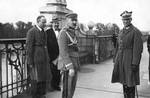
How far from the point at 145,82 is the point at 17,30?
319 inches

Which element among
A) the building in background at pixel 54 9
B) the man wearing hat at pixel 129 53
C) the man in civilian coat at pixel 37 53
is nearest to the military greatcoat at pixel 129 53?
the man wearing hat at pixel 129 53

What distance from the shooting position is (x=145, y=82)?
7883 mm

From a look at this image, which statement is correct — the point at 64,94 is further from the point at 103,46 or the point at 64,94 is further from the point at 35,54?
the point at 103,46

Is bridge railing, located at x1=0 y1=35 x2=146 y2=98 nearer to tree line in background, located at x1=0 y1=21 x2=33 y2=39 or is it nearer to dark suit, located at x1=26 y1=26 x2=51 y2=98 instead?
dark suit, located at x1=26 y1=26 x2=51 y2=98

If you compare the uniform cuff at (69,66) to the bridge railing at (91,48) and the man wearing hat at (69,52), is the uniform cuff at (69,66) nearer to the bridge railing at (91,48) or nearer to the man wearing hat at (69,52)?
the man wearing hat at (69,52)

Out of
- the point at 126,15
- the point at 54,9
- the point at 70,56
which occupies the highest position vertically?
the point at 54,9

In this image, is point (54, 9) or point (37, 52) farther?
point (54, 9)

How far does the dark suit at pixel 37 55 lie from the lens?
505cm

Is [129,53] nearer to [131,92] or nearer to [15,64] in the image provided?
[131,92]

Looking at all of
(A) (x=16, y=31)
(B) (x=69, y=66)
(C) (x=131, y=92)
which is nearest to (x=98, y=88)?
(C) (x=131, y=92)

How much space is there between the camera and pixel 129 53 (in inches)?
207

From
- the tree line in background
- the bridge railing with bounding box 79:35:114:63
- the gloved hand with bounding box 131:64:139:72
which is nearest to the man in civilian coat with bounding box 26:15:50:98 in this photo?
the gloved hand with bounding box 131:64:139:72

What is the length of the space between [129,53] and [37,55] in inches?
77.7

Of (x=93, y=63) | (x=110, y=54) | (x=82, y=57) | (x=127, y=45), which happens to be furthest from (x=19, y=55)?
(x=110, y=54)
